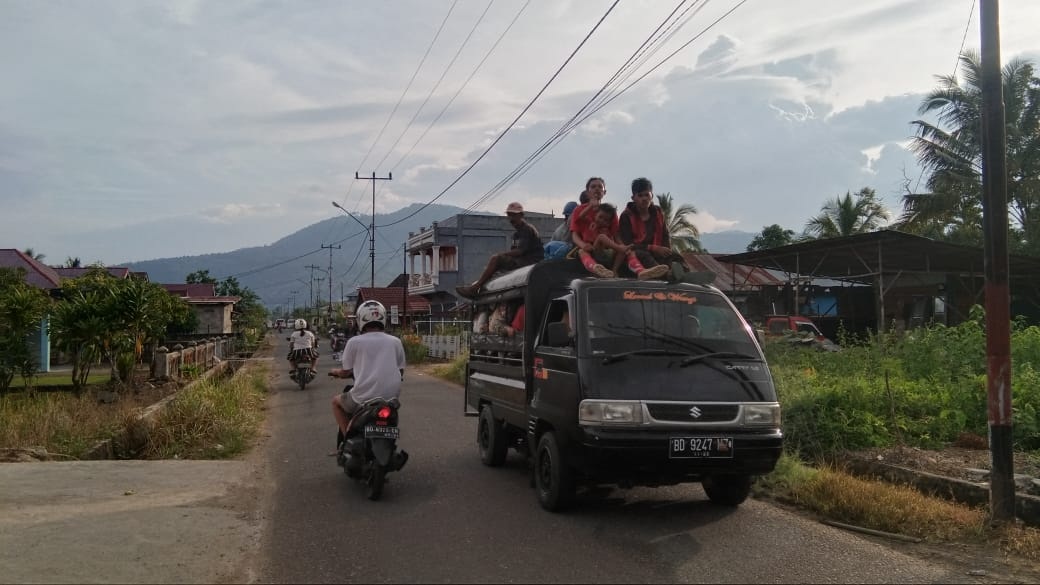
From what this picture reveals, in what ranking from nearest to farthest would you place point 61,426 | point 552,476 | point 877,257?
point 552,476 → point 61,426 → point 877,257

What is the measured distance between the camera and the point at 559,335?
22.1 ft

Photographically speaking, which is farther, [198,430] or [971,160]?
[971,160]

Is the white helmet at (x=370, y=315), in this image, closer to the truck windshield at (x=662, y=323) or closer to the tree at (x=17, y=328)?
the truck windshield at (x=662, y=323)

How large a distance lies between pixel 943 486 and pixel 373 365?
539cm

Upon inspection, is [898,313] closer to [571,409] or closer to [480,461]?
[480,461]

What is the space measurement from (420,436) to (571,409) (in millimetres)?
5487

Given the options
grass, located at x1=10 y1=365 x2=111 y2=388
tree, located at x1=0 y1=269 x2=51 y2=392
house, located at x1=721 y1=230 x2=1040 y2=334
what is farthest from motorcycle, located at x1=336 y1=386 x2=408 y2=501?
grass, located at x1=10 y1=365 x2=111 y2=388

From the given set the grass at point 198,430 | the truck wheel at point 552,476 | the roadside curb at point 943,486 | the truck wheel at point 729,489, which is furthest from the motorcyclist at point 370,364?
the roadside curb at point 943,486

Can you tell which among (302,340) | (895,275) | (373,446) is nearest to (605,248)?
(373,446)

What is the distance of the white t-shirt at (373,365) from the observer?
25.4 ft

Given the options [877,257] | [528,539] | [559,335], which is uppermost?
[877,257]

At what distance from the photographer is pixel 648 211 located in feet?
28.2

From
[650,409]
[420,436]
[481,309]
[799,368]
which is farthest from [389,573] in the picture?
[799,368]

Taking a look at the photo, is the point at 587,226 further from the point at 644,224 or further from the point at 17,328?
the point at 17,328
